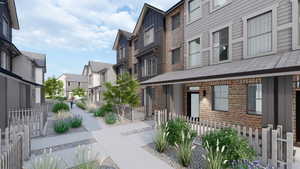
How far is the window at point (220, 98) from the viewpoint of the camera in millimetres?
9508

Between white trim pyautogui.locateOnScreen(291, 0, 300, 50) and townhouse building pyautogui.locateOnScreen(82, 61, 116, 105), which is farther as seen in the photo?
townhouse building pyautogui.locateOnScreen(82, 61, 116, 105)

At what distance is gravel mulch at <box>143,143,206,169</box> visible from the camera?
15.8 feet

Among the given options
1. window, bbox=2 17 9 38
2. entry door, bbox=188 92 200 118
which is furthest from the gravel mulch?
window, bbox=2 17 9 38

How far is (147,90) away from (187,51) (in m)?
6.01

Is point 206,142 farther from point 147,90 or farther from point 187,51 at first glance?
point 147,90

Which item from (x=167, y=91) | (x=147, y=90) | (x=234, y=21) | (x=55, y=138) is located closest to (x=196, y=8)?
(x=234, y=21)

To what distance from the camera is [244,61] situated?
8.05 m

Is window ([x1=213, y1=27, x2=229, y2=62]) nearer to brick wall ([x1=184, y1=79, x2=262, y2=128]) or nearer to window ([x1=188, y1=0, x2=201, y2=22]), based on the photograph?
brick wall ([x1=184, y1=79, x2=262, y2=128])

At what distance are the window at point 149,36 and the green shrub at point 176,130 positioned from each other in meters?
11.9

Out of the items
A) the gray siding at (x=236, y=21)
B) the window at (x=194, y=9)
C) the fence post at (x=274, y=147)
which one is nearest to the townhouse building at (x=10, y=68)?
the fence post at (x=274, y=147)

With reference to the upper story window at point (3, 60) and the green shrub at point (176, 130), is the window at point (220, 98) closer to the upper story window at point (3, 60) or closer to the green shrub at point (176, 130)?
the green shrub at point (176, 130)

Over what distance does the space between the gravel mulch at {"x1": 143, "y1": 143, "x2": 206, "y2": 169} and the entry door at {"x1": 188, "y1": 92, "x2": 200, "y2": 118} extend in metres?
5.52

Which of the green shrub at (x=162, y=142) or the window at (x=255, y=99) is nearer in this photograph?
the green shrub at (x=162, y=142)

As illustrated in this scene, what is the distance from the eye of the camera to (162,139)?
602 cm
